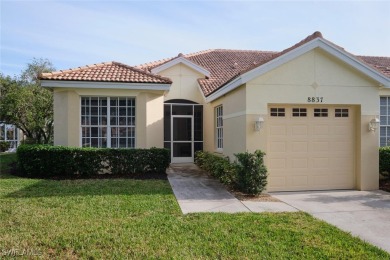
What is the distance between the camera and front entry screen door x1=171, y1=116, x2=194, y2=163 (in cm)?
1831

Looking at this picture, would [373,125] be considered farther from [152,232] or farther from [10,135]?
[10,135]

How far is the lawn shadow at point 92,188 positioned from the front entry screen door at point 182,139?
262 inches

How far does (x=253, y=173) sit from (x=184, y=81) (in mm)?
10412

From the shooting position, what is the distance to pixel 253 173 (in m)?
9.75

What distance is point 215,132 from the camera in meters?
16.3

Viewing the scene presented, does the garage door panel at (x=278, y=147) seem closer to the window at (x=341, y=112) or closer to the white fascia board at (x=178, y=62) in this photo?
the window at (x=341, y=112)

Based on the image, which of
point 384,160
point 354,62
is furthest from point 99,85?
point 384,160

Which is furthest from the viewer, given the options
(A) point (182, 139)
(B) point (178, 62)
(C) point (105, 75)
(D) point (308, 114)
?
(B) point (178, 62)

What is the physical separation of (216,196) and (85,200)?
13.1 ft

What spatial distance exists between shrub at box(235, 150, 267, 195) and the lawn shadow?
8.28 feet

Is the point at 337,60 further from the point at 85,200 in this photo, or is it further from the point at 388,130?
the point at 85,200

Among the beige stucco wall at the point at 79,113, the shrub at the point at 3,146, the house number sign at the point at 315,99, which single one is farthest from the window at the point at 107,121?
the shrub at the point at 3,146

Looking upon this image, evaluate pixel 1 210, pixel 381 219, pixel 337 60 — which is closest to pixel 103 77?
pixel 1 210

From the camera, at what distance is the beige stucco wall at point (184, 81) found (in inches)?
733
